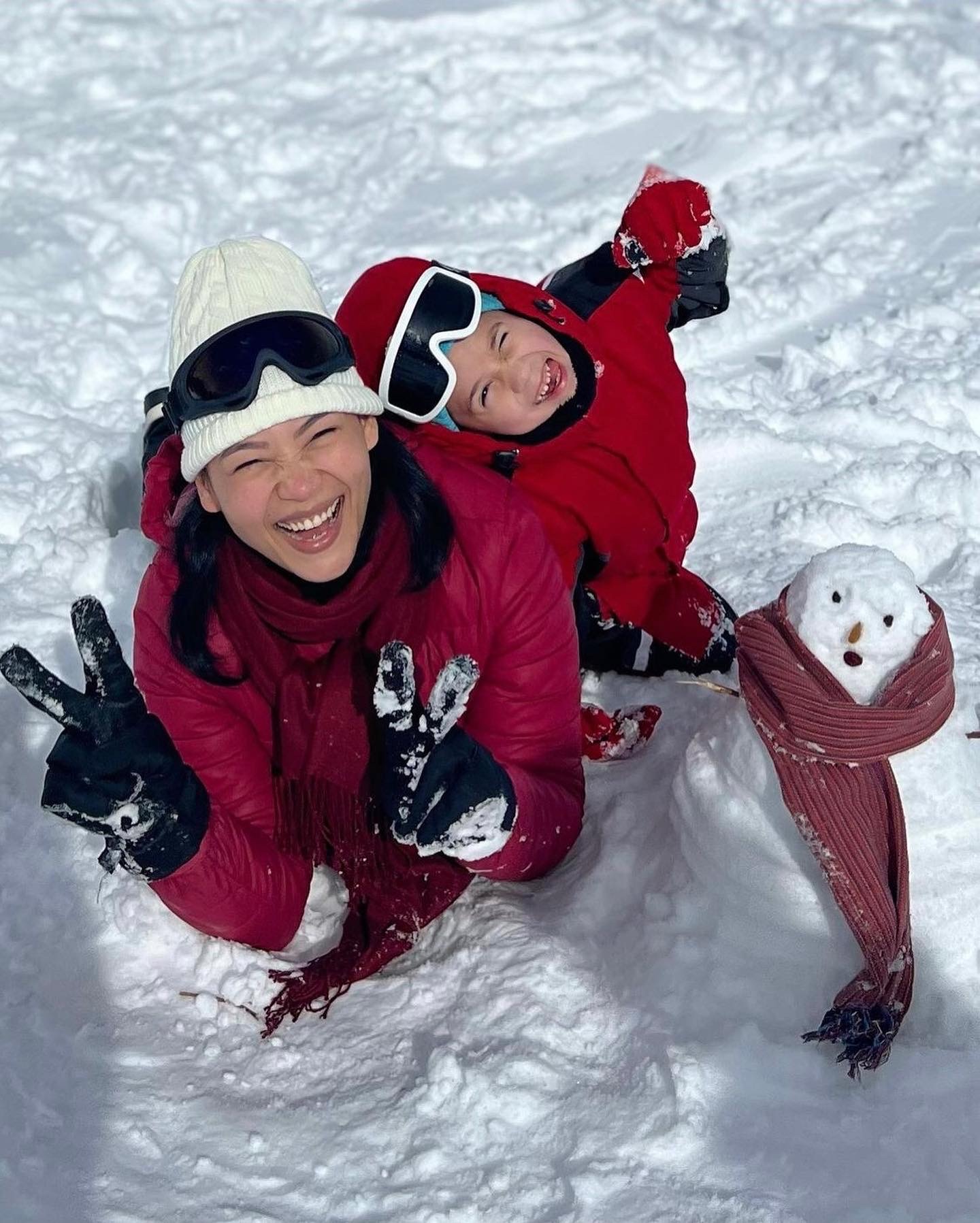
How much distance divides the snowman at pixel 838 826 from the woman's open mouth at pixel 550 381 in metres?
0.76

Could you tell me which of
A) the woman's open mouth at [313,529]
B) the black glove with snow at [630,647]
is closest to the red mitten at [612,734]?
the black glove with snow at [630,647]

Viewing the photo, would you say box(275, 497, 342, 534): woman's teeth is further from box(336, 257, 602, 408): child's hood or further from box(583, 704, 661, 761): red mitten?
box(583, 704, 661, 761): red mitten

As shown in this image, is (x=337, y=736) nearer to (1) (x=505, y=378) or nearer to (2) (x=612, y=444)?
(1) (x=505, y=378)

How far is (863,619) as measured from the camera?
6.76ft

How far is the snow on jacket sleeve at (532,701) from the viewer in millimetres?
2473

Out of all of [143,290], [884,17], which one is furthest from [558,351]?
[884,17]

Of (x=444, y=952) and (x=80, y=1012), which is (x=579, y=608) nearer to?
(x=444, y=952)

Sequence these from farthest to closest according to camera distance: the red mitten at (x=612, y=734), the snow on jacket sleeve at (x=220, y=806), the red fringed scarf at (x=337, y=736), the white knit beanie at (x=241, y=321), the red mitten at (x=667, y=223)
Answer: the red mitten at (x=667, y=223) → the red mitten at (x=612, y=734) → the snow on jacket sleeve at (x=220, y=806) → the red fringed scarf at (x=337, y=736) → the white knit beanie at (x=241, y=321)

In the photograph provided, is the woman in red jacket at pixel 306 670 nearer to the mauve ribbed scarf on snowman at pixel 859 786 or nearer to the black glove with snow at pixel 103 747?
the black glove with snow at pixel 103 747

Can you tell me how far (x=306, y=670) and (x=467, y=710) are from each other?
36 cm

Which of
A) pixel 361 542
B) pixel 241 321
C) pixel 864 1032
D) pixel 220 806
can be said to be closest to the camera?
pixel 864 1032

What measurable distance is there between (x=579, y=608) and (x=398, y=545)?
86 centimetres

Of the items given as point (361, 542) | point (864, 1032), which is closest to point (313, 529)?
point (361, 542)

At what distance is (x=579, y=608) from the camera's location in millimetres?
3072
